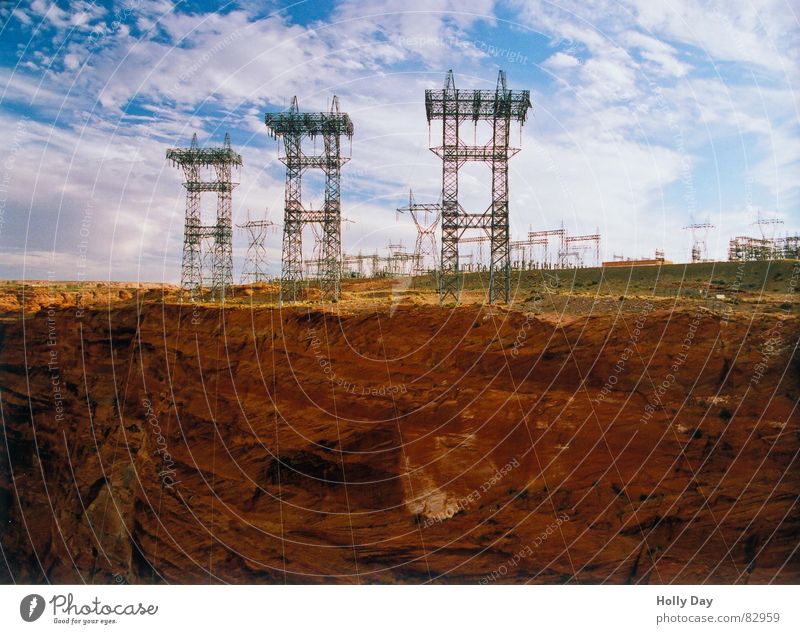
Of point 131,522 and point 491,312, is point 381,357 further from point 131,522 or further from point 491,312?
point 131,522

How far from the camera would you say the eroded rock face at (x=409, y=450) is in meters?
12.6

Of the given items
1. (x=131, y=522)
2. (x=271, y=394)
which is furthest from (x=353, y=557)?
(x=131, y=522)
